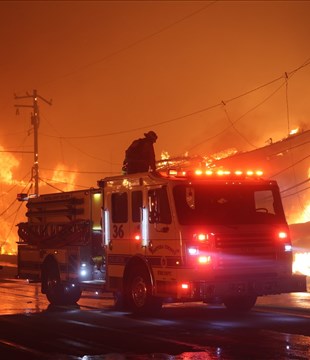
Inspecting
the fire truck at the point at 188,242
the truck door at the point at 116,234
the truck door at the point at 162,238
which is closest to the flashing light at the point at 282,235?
the fire truck at the point at 188,242

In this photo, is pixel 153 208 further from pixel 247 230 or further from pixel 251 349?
pixel 251 349

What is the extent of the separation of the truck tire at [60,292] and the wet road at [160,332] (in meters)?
0.31

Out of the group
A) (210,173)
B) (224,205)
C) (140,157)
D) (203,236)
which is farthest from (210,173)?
(140,157)

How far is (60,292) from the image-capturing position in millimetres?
15266

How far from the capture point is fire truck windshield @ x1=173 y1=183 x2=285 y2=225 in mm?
11875

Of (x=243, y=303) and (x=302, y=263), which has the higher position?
(x=302, y=263)

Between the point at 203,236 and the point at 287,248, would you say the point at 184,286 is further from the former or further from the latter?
the point at 287,248

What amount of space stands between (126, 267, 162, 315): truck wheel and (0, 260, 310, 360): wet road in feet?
0.73

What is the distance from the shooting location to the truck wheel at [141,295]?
12.3 metres

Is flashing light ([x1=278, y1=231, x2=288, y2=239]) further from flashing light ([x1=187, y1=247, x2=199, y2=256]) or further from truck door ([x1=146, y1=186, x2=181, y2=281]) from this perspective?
truck door ([x1=146, y1=186, x2=181, y2=281])

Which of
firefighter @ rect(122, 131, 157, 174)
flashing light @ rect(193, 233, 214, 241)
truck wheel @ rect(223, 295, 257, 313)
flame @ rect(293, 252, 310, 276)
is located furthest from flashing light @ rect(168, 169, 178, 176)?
flame @ rect(293, 252, 310, 276)

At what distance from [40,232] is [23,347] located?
7291 millimetres

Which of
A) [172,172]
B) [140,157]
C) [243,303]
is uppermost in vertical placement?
[140,157]

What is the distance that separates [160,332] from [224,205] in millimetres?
2922
